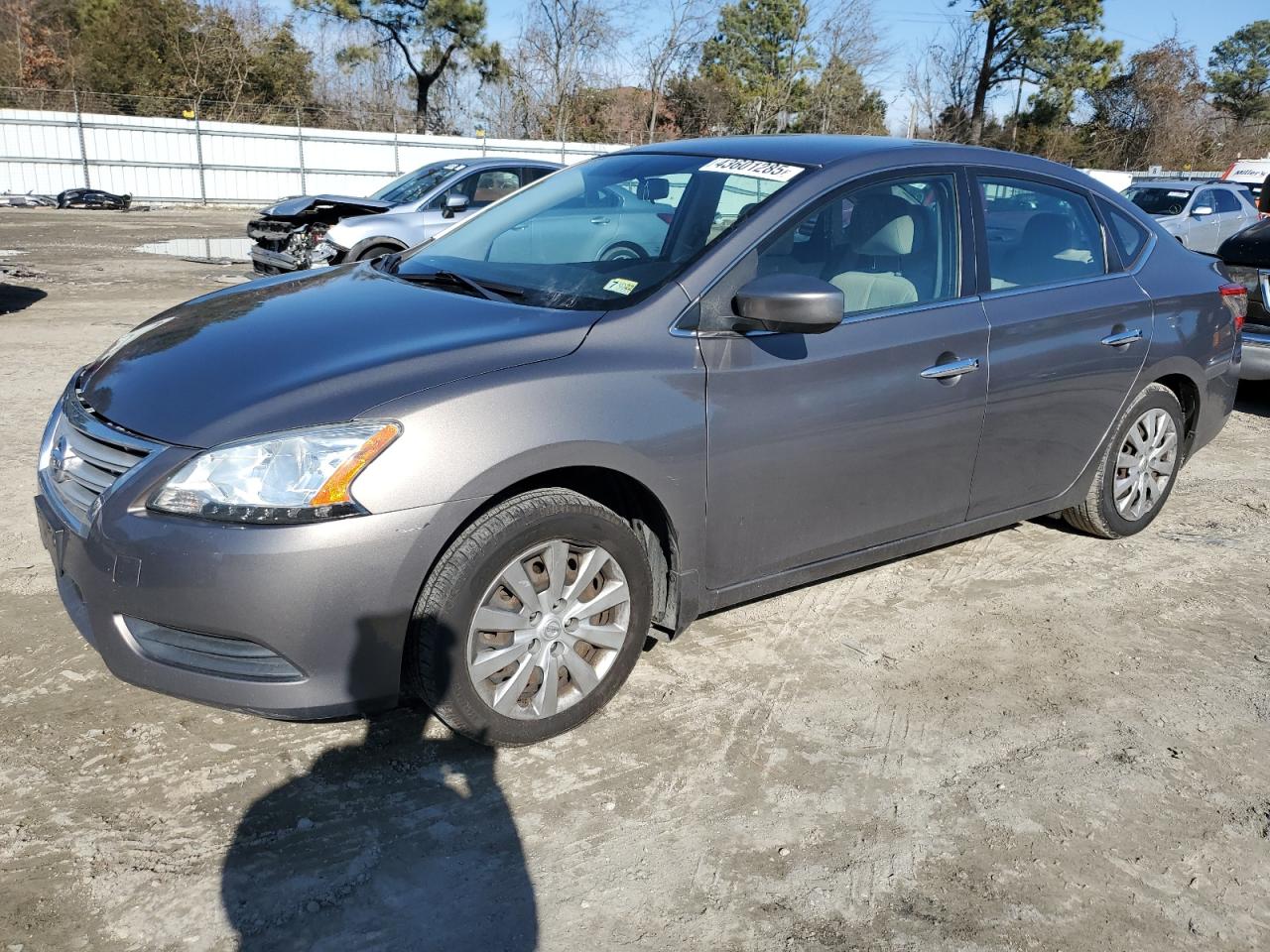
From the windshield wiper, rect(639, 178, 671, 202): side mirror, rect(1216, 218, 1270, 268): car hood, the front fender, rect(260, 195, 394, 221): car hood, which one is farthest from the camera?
rect(260, 195, 394, 221): car hood

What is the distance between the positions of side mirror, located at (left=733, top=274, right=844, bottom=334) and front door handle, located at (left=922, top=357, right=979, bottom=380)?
658mm

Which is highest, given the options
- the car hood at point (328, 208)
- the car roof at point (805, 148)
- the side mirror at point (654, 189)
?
the car roof at point (805, 148)

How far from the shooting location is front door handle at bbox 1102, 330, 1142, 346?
4.29m

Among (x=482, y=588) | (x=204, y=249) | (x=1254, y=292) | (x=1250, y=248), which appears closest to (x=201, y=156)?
(x=204, y=249)

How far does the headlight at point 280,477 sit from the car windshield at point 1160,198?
16855 mm

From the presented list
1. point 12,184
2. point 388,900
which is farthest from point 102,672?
point 12,184

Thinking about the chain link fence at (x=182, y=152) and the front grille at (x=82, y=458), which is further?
the chain link fence at (x=182, y=152)

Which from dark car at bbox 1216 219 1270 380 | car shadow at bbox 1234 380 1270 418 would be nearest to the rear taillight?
dark car at bbox 1216 219 1270 380

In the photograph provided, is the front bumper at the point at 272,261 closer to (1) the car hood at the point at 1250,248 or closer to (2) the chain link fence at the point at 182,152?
(1) the car hood at the point at 1250,248

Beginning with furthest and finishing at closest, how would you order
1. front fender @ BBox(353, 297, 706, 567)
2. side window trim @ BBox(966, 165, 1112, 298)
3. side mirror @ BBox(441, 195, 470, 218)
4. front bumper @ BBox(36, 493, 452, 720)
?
side mirror @ BBox(441, 195, 470, 218) → side window trim @ BBox(966, 165, 1112, 298) → front fender @ BBox(353, 297, 706, 567) → front bumper @ BBox(36, 493, 452, 720)

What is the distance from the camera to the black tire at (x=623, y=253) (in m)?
3.42

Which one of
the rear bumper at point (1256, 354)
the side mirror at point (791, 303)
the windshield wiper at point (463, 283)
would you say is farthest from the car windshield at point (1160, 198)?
the windshield wiper at point (463, 283)

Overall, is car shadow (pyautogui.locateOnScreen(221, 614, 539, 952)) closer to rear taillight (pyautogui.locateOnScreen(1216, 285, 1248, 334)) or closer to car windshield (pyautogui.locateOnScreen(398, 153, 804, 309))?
car windshield (pyautogui.locateOnScreen(398, 153, 804, 309))

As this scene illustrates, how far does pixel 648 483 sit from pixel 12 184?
115 ft
